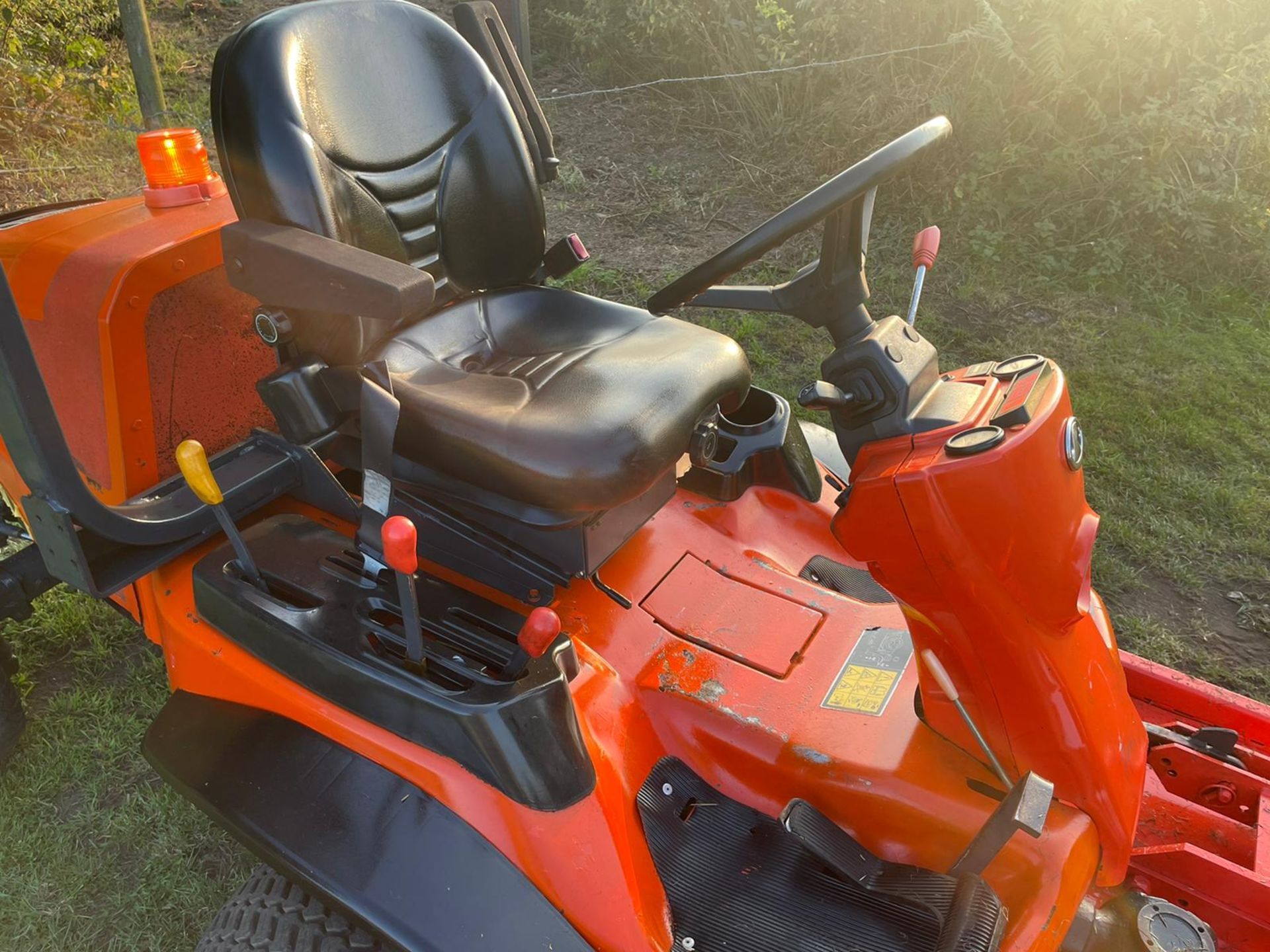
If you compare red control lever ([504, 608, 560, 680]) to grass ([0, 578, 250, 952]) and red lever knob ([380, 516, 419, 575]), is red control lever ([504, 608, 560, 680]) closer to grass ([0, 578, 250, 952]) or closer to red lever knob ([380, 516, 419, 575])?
red lever knob ([380, 516, 419, 575])

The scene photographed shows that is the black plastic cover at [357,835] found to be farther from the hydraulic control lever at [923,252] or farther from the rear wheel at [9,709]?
the hydraulic control lever at [923,252]

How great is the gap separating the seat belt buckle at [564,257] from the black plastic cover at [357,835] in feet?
3.84

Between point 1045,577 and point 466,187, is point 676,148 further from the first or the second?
point 1045,577

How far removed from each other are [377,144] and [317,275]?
0.53 metres

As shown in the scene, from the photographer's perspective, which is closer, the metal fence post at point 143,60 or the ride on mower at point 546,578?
the ride on mower at point 546,578

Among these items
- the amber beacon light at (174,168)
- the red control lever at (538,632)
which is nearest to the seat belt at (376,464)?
the red control lever at (538,632)

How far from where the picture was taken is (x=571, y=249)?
213 cm

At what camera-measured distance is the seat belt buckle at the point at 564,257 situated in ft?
6.97

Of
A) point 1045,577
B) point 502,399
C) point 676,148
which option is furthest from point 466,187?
point 676,148

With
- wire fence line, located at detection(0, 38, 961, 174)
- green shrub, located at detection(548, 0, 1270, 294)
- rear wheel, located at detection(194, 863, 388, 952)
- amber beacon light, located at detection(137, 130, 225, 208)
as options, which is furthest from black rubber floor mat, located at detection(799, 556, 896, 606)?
wire fence line, located at detection(0, 38, 961, 174)

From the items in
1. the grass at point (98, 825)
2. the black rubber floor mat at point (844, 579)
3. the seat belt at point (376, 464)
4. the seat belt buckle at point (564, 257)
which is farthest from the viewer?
the seat belt buckle at point (564, 257)

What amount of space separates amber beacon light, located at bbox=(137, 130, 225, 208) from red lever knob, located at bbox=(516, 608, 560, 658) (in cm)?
117

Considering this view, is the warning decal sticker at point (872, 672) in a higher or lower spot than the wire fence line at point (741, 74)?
lower

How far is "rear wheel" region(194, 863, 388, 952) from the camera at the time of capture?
4.19 feet
